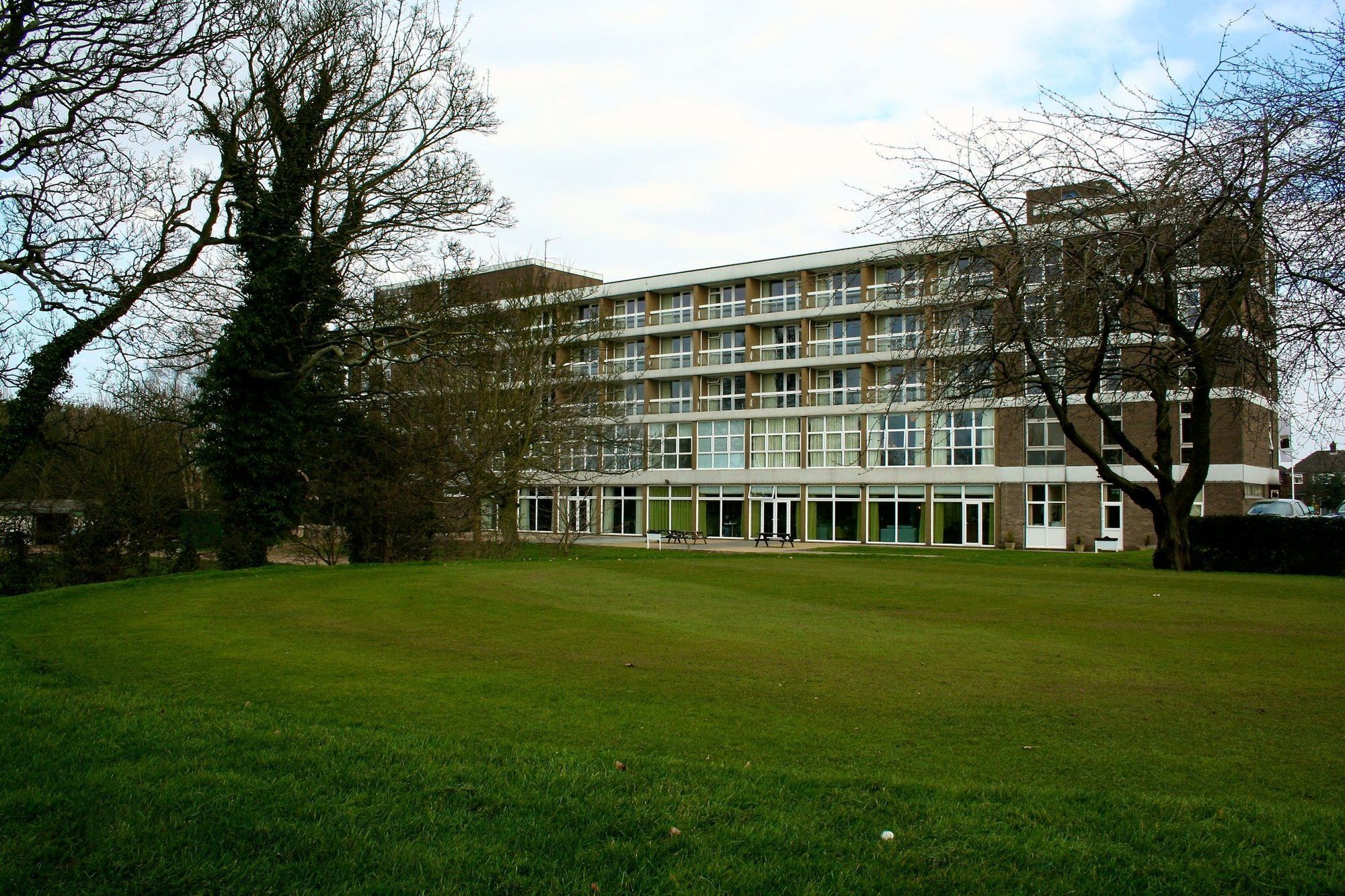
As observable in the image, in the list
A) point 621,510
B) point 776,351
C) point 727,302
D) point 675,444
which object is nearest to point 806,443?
point 776,351

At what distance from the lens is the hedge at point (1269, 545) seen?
2359cm

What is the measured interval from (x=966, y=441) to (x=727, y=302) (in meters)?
17.2

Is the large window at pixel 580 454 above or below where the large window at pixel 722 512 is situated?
above

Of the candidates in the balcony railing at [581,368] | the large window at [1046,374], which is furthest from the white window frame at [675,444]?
the large window at [1046,374]

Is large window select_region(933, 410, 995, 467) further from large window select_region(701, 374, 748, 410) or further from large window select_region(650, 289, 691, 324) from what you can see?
large window select_region(650, 289, 691, 324)

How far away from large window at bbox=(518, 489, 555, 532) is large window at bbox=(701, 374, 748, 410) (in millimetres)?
12178

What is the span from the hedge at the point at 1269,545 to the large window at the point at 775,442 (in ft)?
104

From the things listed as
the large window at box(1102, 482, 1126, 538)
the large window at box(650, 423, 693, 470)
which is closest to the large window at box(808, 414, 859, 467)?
the large window at box(650, 423, 693, 470)

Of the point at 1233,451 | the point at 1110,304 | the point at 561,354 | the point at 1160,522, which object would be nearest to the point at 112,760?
the point at 1110,304

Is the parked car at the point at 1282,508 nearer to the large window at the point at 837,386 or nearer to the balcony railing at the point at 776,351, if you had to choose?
the large window at the point at 837,386

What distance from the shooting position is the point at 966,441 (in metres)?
51.3

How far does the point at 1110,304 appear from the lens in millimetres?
14953

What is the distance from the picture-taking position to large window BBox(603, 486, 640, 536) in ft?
211

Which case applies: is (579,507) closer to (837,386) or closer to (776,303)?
(837,386)
